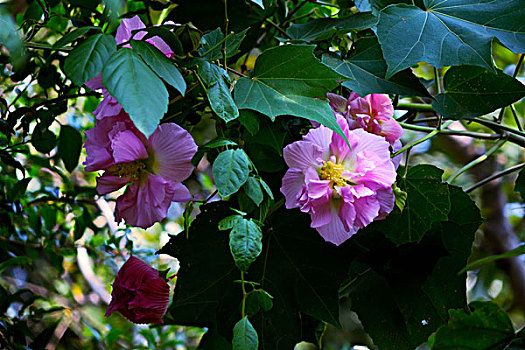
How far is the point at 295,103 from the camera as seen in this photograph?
49 centimetres

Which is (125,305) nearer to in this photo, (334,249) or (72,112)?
(334,249)

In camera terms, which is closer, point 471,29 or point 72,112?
point 471,29

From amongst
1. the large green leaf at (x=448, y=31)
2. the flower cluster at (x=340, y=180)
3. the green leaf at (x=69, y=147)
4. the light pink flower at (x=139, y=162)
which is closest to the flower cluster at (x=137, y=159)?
the light pink flower at (x=139, y=162)

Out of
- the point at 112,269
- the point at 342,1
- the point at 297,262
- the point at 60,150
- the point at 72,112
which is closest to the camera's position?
the point at 297,262

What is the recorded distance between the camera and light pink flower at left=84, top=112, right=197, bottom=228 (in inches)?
18.5

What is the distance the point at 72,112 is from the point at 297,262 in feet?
2.98

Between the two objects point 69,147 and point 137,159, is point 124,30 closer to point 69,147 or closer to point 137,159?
point 137,159

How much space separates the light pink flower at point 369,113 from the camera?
54 cm

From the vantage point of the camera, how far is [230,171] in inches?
16.4

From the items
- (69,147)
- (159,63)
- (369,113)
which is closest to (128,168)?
(159,63)

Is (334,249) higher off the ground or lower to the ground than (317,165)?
lower

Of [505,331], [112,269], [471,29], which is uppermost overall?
[471,29]

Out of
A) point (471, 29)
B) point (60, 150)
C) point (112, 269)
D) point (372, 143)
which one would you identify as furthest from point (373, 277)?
point (112, 269)

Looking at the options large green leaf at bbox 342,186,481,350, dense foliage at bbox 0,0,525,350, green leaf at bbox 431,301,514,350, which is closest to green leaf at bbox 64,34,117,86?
dense foliage at bbox 0,0,525,350
